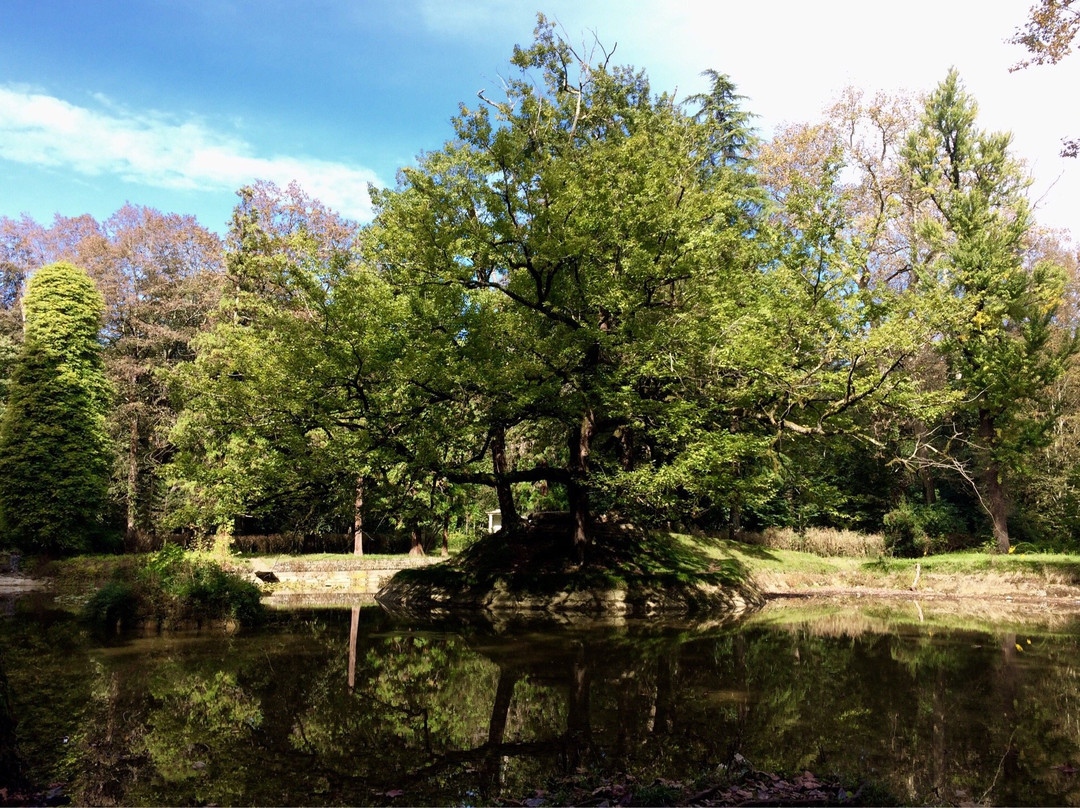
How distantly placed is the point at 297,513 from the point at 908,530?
22.4 meters

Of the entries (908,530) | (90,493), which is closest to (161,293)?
(90,493)

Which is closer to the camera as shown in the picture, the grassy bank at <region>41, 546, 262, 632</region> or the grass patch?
the grassy bank at <region>41, 546, 262, 632</region>

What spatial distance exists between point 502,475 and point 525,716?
400 inches

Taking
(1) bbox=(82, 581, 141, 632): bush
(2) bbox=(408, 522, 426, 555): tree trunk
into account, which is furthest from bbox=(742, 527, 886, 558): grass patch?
(1) bbox=(82, 581, 141, 632): bush

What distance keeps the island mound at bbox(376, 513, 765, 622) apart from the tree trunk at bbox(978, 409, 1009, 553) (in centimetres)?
1068

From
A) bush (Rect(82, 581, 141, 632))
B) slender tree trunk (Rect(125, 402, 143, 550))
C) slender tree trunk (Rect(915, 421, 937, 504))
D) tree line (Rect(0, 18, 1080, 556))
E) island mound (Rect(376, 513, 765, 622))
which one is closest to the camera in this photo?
bush (Rect(82, 581, 141, 632))

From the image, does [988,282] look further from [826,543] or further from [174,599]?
[174,599]

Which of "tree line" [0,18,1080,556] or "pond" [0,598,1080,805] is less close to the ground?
"tree line" [0,18,1080,556]

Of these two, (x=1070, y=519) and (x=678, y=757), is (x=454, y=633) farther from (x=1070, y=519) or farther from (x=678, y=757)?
(x=1070, y=519)

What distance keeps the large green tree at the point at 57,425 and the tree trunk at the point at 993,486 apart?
113 feet

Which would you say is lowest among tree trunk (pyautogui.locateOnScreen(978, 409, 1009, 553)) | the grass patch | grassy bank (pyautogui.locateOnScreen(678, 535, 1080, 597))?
grassy bank (pyautogui.locateOnScreen(678, 535, 1080, 597))

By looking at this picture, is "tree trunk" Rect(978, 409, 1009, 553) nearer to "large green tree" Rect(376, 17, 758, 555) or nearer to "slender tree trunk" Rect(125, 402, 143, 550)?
"large green tree" Rect(376, 17, 758, 555)

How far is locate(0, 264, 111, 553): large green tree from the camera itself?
87.5 feet

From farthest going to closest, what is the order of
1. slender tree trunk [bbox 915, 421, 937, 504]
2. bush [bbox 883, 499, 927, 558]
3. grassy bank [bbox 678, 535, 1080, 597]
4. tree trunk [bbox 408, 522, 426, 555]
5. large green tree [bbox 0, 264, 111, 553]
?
1. slender tree trunk [bbox 915, 421, 937, 504]
2. tree trunk [bbox 408, 522, 426, 555]
3. large green tree [bbox 0, 264, 111, 553]
4. bush [bbox 883, 499, 927, 558]
5. grassy bank [bbox 678, 535, 1080, 597]
